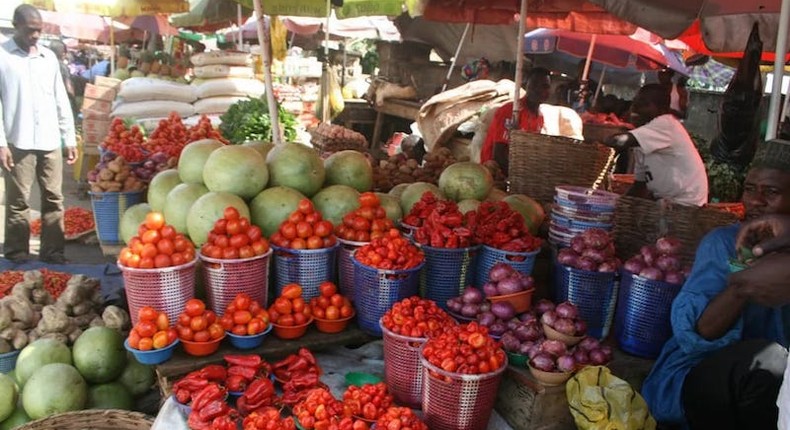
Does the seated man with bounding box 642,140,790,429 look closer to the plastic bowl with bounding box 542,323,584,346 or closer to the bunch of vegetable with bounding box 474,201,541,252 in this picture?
the plastic bowl with bounding box 542,323,584,346

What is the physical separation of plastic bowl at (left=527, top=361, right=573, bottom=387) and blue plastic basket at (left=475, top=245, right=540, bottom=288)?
725mm

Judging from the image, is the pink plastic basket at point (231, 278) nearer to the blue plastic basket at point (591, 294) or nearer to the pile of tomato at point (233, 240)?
the pile of tomato at point (233, 240)

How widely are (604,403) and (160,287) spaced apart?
1.95 m

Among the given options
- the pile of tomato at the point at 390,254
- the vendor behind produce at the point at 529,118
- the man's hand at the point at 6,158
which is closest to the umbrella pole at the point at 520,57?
→ the vendor behind produce at the point at 529,118

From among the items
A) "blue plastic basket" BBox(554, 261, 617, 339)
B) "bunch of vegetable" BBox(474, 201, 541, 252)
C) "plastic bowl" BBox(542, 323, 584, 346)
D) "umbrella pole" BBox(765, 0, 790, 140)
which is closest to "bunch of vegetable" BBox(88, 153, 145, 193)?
"bunch of vegetable" BBox(474, 201, 541, 252)

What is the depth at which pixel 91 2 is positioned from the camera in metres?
8.27

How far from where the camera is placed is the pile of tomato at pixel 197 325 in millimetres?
2582

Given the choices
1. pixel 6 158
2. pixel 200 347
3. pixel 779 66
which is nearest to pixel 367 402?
pixel 200 347

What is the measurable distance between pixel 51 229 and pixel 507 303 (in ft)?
17.9

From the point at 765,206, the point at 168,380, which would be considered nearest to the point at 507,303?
the point at 765,206

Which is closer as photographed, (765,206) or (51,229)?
(765,206)

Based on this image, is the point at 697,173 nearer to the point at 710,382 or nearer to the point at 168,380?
the point at 710,382

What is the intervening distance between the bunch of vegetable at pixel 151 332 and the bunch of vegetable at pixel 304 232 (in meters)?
0.69

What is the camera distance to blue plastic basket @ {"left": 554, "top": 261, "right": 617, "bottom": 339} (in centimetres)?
289
